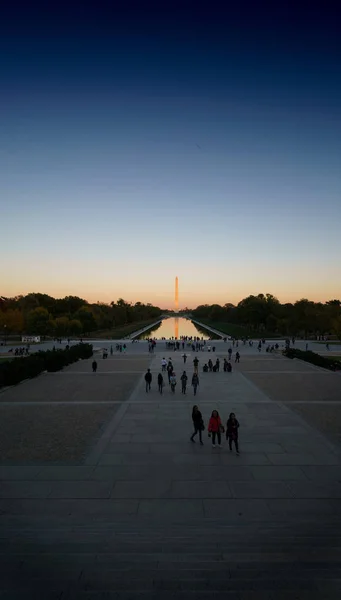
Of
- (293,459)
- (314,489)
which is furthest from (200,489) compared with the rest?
(293,459)

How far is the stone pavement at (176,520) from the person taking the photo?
17.5 ft

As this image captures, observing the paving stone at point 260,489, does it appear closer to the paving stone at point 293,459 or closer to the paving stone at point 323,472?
the paving stone at point 323,472

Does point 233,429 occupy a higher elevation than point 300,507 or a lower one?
higher

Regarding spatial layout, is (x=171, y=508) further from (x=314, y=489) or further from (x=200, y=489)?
(x=314, y=489)

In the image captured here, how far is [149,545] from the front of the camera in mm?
6227

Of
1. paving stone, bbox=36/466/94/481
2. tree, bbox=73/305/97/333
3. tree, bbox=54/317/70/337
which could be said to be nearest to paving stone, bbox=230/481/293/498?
paving stone, bbox=36/466/94/481

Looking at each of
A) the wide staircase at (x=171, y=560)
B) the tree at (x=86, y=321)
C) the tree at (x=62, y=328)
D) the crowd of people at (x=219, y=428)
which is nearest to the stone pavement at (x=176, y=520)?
the wide staircase at (x=171, y=560)

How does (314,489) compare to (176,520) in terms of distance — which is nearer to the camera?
(176,520)

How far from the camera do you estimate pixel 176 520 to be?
7.01m

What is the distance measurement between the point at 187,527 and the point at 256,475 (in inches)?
113

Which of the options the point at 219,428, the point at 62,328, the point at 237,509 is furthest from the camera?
the point at 62,328

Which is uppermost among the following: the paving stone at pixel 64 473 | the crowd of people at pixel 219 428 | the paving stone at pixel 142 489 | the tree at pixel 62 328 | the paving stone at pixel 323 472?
the tree at pixel 62 328

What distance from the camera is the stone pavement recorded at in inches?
210

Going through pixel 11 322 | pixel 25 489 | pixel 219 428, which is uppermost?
pixel 11 322
